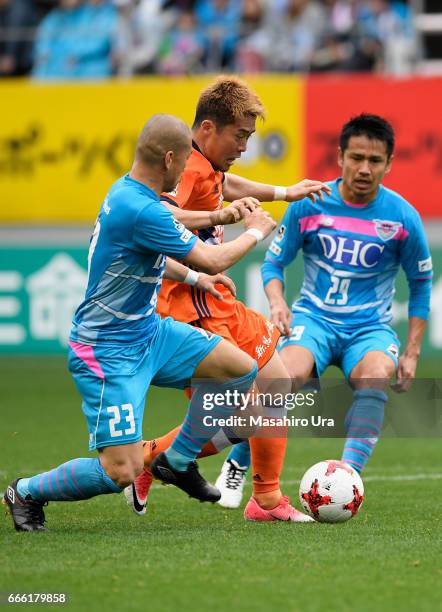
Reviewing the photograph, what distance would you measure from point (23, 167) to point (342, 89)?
426 cm

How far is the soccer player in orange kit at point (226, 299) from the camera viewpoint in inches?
255

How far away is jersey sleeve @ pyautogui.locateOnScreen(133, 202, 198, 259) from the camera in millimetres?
5617

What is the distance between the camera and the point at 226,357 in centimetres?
609

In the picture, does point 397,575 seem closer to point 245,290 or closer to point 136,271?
point 136,271

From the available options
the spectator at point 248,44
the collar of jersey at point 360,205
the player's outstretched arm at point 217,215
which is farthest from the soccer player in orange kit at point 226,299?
the spectator at point 248,44

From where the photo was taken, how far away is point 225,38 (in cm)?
1616

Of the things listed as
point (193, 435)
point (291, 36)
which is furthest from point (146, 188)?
point (291, 36)

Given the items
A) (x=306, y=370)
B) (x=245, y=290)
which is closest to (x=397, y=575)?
(x=306, y=370)

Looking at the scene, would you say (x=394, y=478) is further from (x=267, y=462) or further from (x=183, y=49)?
(x=183, y=49)

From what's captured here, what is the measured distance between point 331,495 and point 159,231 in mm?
1624

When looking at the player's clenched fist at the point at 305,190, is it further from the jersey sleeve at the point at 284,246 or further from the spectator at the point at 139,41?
the spectator at the point at 139,41

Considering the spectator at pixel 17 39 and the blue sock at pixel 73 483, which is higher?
Answer: the spectator at pixel 17 39

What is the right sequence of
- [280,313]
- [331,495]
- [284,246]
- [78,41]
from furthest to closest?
1. [78,41]
2. [284,246]
3. [280,313]
4. [331,495]

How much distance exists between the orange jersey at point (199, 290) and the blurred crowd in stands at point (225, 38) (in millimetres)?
9523
